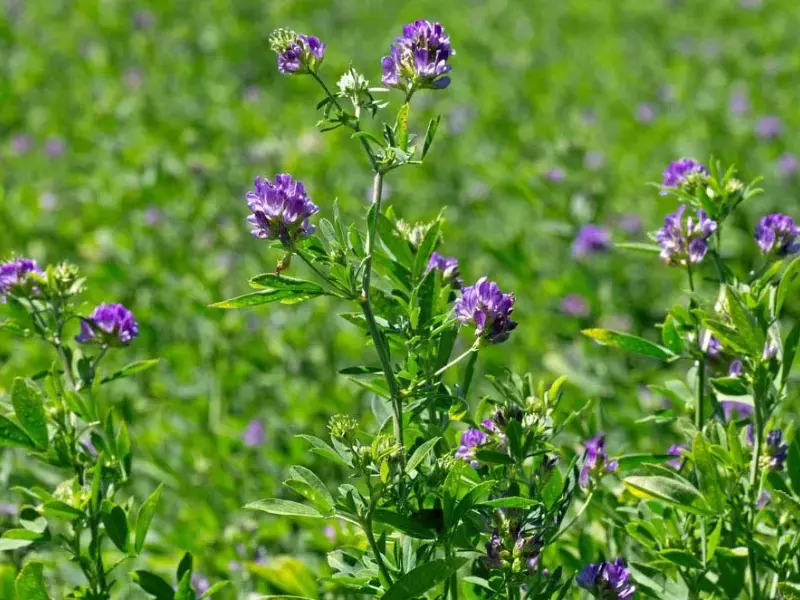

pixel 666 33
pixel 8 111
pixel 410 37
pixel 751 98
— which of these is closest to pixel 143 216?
pixel 8 111

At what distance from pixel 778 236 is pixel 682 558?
0.58 metres

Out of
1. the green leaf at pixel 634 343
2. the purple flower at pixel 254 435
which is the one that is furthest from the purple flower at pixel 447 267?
the purple flower at pixel 254 435

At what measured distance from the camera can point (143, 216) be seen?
4188 mm

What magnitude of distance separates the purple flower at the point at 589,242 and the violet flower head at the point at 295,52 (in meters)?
1.97

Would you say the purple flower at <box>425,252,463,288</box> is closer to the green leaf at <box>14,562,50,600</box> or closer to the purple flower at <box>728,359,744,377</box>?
the purple flower at <box>728,359,744,377</box>

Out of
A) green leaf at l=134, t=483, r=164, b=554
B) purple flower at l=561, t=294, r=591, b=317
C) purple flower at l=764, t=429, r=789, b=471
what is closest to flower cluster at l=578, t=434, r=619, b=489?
purple flower at l=764, t=429, r=789, b=471

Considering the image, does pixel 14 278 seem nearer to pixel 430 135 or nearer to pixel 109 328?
pixel 109 328

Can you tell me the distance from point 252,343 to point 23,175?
2.01 metres

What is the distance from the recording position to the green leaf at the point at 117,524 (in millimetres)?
1785

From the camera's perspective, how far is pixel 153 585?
1852mm

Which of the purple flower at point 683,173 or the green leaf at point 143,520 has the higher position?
the purple flower at point 683,173

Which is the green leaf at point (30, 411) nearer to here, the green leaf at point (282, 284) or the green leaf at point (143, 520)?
the green leaf at point (143, 520)

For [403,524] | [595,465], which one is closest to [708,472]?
[595,465]

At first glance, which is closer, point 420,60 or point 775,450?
point 420,60
